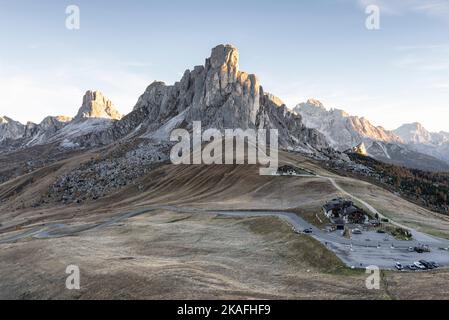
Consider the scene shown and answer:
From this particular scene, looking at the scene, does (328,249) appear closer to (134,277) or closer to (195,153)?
(134,277)

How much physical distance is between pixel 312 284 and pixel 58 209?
141 meters

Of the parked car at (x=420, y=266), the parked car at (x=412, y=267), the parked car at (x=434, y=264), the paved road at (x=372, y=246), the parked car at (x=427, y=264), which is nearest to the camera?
the parked car at (x=412, y=267)

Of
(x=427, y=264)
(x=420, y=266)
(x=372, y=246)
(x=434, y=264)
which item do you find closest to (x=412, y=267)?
(x=420, y=266)

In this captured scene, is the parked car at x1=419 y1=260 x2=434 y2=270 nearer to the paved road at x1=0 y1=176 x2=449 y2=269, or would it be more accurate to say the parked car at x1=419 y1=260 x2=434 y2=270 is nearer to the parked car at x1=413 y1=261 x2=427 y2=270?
the parked car at x1=413 y1=261 x2=427 y2=270

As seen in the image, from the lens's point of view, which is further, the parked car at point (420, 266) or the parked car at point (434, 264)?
the parked car at point (434, 264)

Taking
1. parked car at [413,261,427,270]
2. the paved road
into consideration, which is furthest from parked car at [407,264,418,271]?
the paved road

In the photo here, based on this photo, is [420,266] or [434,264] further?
[434,264]

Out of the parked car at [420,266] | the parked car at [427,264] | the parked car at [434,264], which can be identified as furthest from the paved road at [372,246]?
the parked car at [427,264]

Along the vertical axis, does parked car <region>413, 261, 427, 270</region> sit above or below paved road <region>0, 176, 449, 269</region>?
above

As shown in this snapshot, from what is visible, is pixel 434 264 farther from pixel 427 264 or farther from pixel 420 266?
pixel 420 266

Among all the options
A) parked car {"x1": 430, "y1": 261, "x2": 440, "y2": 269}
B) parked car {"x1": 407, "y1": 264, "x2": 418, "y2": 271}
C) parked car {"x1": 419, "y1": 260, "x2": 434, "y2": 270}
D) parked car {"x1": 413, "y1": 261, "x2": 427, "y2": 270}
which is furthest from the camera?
parked car {"x1": 430, "y1": 261, "x2": 440, "y2": 269}

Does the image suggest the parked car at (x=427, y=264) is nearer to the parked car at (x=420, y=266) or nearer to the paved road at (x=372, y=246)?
the parked car at (x=420, y=266)

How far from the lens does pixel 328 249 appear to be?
2406 inches
